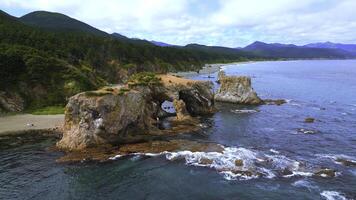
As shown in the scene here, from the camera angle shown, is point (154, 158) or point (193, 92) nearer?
point (154, 158)

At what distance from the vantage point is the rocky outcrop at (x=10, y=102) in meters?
74.8

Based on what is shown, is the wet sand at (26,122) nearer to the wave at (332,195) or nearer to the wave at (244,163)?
the wave at (244,163)

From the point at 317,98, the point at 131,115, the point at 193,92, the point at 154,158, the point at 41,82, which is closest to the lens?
the point at 154,158

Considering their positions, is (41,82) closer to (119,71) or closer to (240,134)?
(240,134)

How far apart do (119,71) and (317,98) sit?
7508 centimetres

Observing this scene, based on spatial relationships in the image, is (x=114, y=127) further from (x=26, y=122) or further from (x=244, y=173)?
(x=26, y=122)

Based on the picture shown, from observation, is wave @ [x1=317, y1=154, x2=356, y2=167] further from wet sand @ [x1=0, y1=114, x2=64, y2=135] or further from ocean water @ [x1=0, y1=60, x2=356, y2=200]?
wet sand @ [x1=0, y1=114, x2=64, y2=135]

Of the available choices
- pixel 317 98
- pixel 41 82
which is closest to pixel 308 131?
pixel 317 98

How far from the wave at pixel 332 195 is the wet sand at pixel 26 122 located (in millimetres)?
44297

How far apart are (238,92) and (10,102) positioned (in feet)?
170

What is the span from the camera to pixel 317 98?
331ft

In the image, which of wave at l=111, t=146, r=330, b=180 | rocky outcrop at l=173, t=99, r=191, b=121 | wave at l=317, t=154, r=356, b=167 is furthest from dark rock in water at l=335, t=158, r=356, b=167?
rocky outcrop at l=173, t=99, r=191, b=121

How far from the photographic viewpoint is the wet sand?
60.1 metres

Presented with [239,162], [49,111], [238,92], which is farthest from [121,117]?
[238,92]
